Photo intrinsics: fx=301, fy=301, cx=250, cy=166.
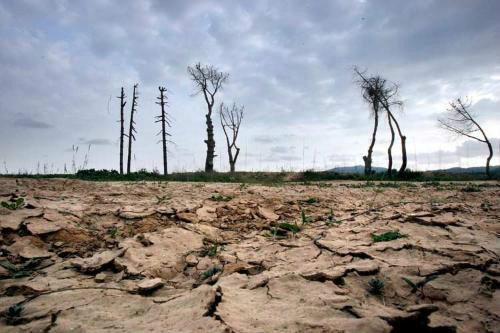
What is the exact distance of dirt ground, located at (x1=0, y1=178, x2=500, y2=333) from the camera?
2209 millimetres

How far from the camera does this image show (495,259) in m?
2.85

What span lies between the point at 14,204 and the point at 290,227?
14.5 feet

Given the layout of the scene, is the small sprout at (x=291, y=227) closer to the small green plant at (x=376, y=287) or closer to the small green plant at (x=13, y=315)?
the small green plant at (x=376, y=287)

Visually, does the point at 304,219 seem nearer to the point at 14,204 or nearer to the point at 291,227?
the point at 291,227

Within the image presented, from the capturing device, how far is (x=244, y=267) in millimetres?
3201

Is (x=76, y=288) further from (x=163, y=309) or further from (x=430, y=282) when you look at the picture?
(x=430, y=282)

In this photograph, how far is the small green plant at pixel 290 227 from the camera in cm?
451

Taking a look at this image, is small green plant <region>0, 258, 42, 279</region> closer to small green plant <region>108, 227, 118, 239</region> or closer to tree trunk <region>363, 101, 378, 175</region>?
small green plant <region>108, 227, 118, 239</region>

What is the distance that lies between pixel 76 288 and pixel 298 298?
2100 mm

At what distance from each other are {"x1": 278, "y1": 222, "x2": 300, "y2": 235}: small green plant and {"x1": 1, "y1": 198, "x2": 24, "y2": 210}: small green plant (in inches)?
165

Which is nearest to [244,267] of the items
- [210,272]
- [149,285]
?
[210,272]

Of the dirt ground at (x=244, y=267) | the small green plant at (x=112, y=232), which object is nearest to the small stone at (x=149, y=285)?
the dirt ground at (x=244, y=267)

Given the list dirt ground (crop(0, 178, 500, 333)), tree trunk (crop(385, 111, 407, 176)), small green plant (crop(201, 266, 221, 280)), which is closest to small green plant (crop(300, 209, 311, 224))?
dirt ground (crop(0, 178, 500, 333))

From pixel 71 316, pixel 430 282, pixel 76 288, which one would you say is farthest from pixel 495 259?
pixel 76 288
